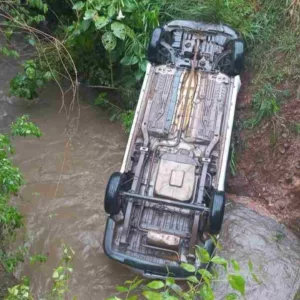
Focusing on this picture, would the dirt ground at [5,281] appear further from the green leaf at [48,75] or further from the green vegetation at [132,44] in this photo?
the green leaf at [48,75]

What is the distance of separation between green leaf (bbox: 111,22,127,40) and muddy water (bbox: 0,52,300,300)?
1270 mm

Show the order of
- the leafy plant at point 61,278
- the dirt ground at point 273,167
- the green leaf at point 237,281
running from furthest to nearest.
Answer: the dirt ground at point 273,167
the leafy plant at point 61,278
the green leaf at point 237,281

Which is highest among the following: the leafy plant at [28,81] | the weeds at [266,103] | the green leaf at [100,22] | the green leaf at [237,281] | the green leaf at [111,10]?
the green leaf at [111,10]

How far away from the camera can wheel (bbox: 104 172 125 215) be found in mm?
4914

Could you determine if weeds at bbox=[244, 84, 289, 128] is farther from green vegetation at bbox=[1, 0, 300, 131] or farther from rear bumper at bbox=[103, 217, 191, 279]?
rear bumper at bbox=[103, 217, 191, 279]

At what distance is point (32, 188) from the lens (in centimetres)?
594

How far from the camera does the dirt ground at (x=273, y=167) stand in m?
5.44

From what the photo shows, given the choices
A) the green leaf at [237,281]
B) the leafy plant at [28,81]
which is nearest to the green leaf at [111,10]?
the leafy plant at [28,81]

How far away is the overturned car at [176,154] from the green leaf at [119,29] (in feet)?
1.48

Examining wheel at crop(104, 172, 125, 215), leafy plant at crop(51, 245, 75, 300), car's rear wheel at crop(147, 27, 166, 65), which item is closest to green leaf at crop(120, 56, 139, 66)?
car's rear wheel at crop(147, 27, 166, 65)

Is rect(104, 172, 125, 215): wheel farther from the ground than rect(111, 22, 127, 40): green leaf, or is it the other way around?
rect(111, 22, 127, 40): green leaf

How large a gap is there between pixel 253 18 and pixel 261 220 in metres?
2.72

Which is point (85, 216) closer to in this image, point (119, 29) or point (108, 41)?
point (108, 41)

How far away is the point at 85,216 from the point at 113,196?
2.98 feet
